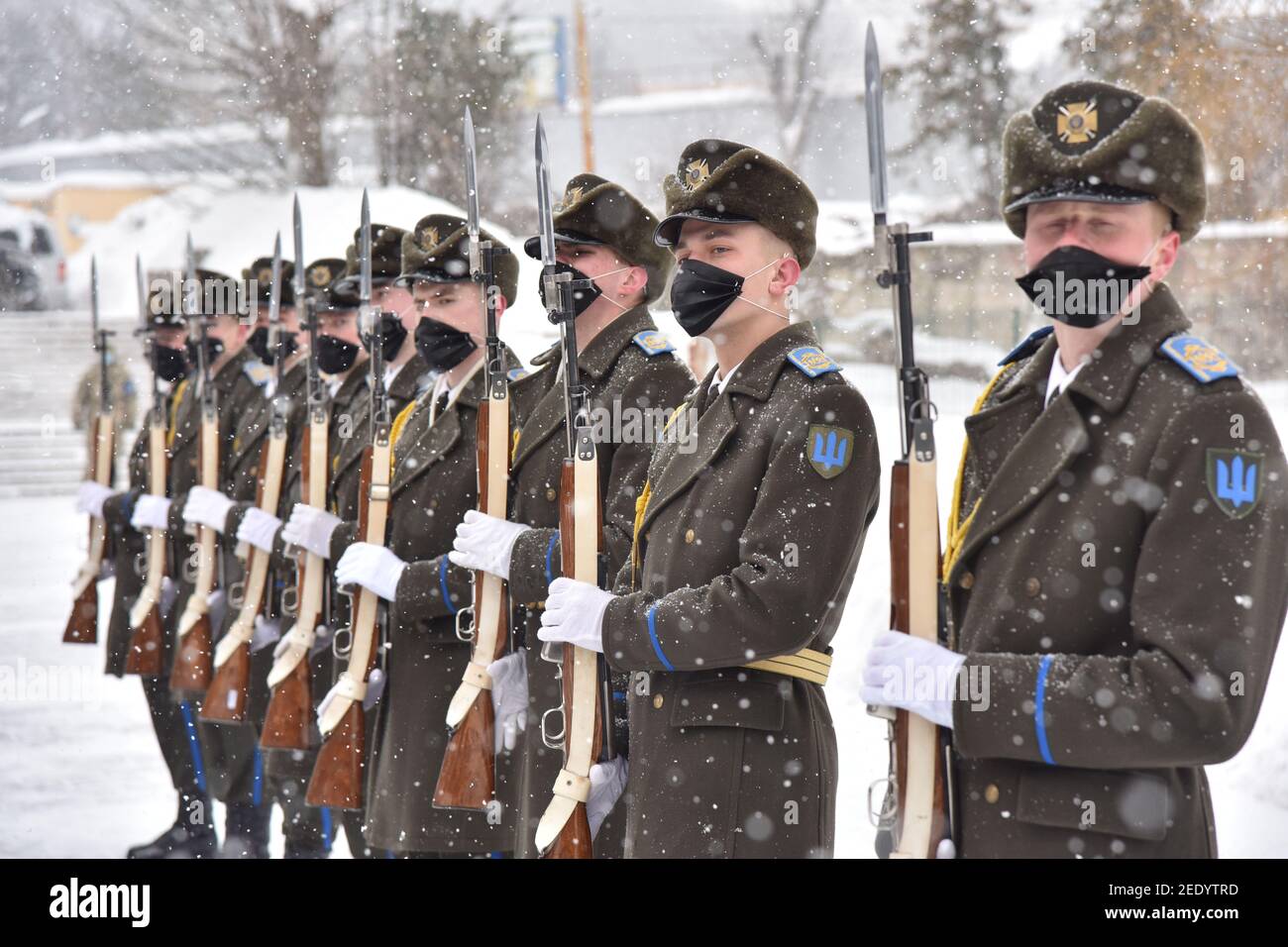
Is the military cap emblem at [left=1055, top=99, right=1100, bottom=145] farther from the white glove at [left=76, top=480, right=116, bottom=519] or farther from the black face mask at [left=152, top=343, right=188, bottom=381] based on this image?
the white glove at [left=76, top=480, right=116, bottom=519]

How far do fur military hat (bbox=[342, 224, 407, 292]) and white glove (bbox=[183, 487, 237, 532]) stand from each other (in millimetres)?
1015

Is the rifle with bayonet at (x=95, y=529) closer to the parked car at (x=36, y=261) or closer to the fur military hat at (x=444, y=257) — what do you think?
the fur military hat at (x=444, y=257)

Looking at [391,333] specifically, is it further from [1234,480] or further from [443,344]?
[1234,480]

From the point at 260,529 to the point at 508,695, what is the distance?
6.33 feet

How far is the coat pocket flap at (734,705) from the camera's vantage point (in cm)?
271

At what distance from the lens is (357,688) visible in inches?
164

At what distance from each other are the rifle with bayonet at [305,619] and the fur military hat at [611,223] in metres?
1.56

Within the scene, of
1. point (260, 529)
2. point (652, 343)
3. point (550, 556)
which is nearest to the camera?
point (550, 556)

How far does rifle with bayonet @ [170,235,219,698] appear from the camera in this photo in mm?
5488

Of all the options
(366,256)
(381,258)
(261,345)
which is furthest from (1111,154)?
(261,345)

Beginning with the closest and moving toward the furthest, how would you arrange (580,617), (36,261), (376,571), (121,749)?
(580,617) → (376,571) → (121,749) → (36,261)

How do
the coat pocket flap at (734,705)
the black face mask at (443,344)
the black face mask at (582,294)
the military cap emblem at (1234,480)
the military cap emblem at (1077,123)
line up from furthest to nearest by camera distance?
the black face mask at (443,344), the black face mask at (582,294), the coat pocket flap at (734,705), the military cap emblem at (1077,123), the military cap emblem at (1234,480)

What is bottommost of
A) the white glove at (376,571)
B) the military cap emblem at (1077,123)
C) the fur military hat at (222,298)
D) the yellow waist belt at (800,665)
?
the yellow waist belt at (800,665)

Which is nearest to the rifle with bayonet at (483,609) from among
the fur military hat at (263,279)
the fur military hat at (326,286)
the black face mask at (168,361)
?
the fur military hat at (326,286)
